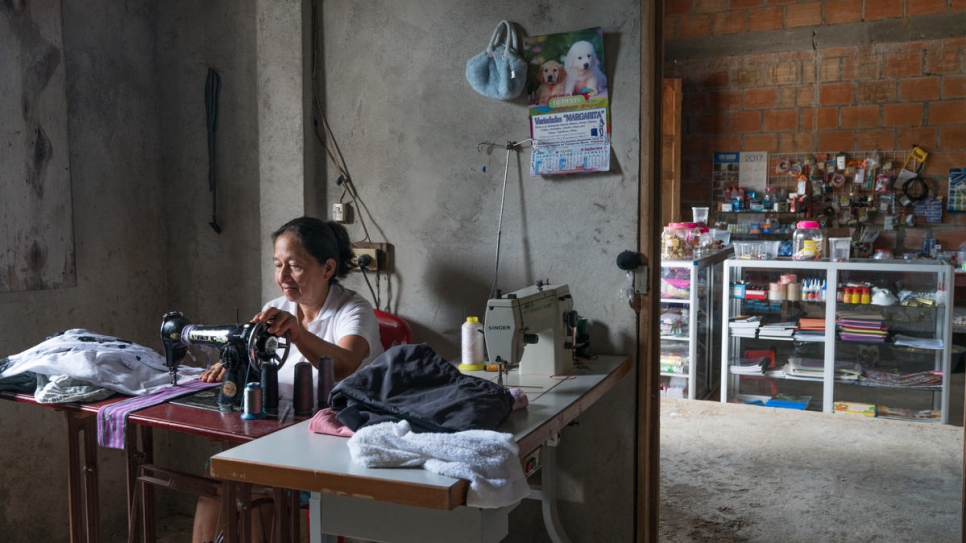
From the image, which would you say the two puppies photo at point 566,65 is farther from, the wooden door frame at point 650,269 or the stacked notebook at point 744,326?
the stacked notebook at point 744,326

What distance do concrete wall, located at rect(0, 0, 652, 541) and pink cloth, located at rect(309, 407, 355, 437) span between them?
1.17 meters

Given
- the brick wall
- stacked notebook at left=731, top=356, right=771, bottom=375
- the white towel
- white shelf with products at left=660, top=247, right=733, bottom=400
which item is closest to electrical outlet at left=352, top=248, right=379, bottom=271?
the white towel

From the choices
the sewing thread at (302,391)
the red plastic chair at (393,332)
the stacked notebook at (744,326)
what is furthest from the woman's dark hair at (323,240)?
the stacked notebook at (744,326)

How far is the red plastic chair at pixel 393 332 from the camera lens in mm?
2807

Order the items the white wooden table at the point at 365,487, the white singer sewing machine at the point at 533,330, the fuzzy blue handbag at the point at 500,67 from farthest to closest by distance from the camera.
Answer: the fuzzy blue handbag at the point at 500,67, the white singer sewing machine at the point at 533,330, the white wooden table at the point at 365,487

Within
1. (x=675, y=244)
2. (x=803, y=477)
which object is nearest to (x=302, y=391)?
(x=803, y=477)

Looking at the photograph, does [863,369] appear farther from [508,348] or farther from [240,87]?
[240,87]

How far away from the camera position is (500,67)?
271 centimetres

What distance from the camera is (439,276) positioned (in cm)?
296

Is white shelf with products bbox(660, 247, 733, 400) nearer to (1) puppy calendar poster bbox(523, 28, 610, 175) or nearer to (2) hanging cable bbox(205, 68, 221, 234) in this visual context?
(1) puppy calendar poster bbox(523, 28, 610, 175)

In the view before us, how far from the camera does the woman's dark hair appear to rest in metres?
2.53

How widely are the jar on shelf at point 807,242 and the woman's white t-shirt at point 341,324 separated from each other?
3558mm

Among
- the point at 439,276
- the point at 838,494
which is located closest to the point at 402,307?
the point at 439,276

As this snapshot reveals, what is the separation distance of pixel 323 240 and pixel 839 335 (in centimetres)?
368
